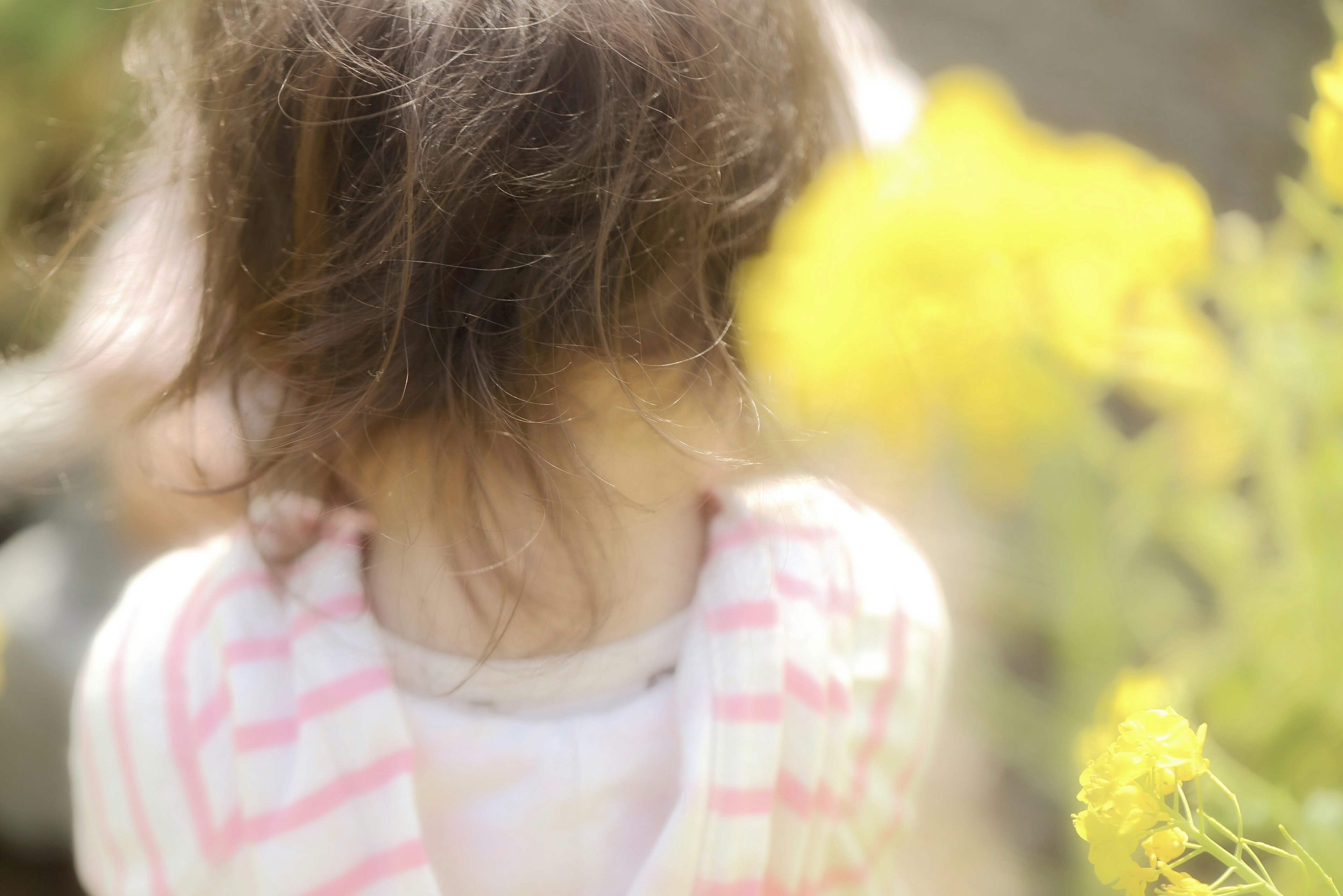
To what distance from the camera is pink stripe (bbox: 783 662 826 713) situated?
1.35 feet

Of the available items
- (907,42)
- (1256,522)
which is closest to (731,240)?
(1256,522)

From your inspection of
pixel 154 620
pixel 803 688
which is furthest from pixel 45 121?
pixel 803 688

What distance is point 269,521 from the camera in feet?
1.40

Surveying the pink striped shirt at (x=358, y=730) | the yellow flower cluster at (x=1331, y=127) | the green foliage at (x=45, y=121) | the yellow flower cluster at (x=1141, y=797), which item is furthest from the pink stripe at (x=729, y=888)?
the green foliage at (x=45, y=121)

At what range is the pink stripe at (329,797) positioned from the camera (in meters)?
0.38

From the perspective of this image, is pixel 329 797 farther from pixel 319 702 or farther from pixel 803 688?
pixel 803 688

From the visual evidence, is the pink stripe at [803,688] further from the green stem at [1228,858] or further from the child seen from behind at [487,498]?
the green stem at [1228,858]

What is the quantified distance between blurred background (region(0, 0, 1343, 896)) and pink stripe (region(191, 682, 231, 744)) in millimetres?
128

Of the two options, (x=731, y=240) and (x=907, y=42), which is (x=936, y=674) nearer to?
(x=731, y=240)

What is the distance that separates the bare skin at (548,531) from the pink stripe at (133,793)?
122mm

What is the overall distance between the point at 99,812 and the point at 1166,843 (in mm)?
435

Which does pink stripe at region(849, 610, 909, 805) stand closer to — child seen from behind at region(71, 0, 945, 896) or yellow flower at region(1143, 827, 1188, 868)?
child seen from behind at region(71, 0, 945, 896)

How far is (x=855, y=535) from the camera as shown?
1.58 ft

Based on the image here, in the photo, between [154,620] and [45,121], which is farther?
[45,121]
